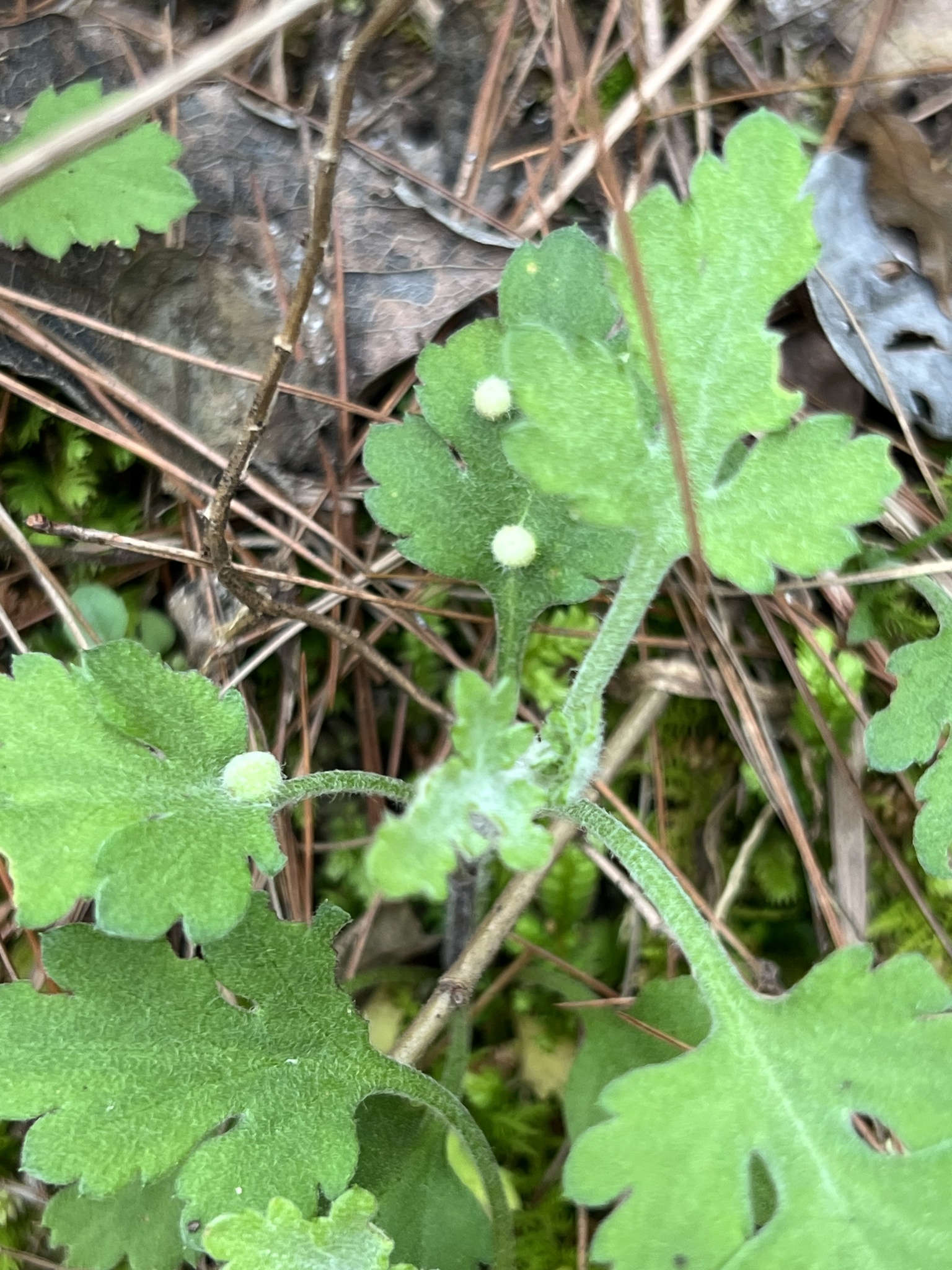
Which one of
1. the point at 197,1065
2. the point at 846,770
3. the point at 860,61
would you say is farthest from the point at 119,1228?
the point at 860,61

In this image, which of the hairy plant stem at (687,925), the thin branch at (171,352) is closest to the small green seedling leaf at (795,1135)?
the hairy plant stem at (687,925)

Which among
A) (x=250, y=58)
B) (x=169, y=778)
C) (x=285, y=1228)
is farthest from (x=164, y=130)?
(x=285, y=1228)

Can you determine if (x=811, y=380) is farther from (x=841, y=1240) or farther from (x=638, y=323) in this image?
(x=841, y=1240)

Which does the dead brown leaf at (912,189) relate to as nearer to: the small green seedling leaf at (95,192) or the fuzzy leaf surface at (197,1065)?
the small green seedling leaf at (95,192)

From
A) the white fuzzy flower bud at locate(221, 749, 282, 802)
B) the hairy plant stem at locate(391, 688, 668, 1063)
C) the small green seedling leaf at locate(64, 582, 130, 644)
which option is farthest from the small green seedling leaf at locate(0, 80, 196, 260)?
the hairy plant stem at locate(391, 688, 668, 1063)

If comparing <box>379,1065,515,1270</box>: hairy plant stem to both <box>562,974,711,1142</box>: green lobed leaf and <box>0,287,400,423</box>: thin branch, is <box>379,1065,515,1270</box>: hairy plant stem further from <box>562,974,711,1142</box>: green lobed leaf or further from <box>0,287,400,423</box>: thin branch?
<box>0,287,400,423</box>: thin branch

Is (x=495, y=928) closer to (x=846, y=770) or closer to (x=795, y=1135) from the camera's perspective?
(x=795, y=1135)
